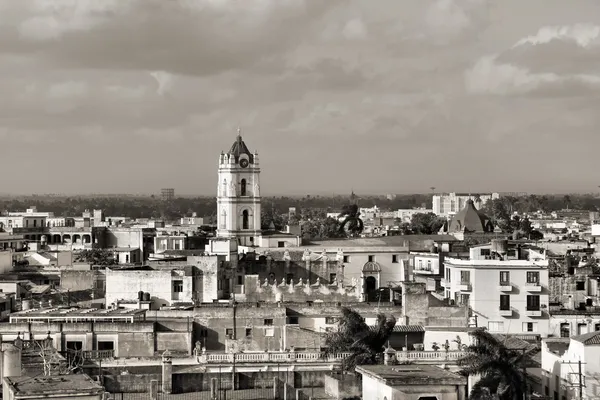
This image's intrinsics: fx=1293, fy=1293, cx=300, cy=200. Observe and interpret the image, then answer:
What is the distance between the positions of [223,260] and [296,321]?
19360 millimetres

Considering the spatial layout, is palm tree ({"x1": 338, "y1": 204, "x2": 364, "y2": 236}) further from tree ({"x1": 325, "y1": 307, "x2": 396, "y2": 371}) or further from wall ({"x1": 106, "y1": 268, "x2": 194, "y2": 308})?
tree ({"x1": 325, "y1": 307, "x2": 396, "y2": 371})

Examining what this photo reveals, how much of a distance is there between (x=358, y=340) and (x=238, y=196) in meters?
49.1

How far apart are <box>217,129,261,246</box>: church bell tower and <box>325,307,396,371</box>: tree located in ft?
152

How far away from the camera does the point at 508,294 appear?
53031 mm

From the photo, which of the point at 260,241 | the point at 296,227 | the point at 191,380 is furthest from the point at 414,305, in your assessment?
the point at 296,227

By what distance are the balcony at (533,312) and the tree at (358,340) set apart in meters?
11.2

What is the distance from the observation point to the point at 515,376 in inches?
1355

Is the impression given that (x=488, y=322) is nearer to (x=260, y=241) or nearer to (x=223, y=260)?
(x=223, y=260)

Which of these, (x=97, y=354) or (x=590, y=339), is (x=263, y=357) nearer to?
(x=97, y=354)

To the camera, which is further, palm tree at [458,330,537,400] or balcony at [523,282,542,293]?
balcony at [523,282,542,293]

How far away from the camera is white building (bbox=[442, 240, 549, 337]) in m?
52.6

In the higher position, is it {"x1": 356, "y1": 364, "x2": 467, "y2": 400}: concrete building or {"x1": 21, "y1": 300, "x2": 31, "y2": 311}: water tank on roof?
{"x1": 21, "y1": 300, "x2": 31, "y2": 311}: water tank on roof

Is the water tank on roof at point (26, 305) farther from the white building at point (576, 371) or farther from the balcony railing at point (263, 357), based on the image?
the white building at point (576, 371)

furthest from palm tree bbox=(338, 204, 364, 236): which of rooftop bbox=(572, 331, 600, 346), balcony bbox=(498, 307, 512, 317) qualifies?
rooftop bbox=(572, 331, 600, 346)
